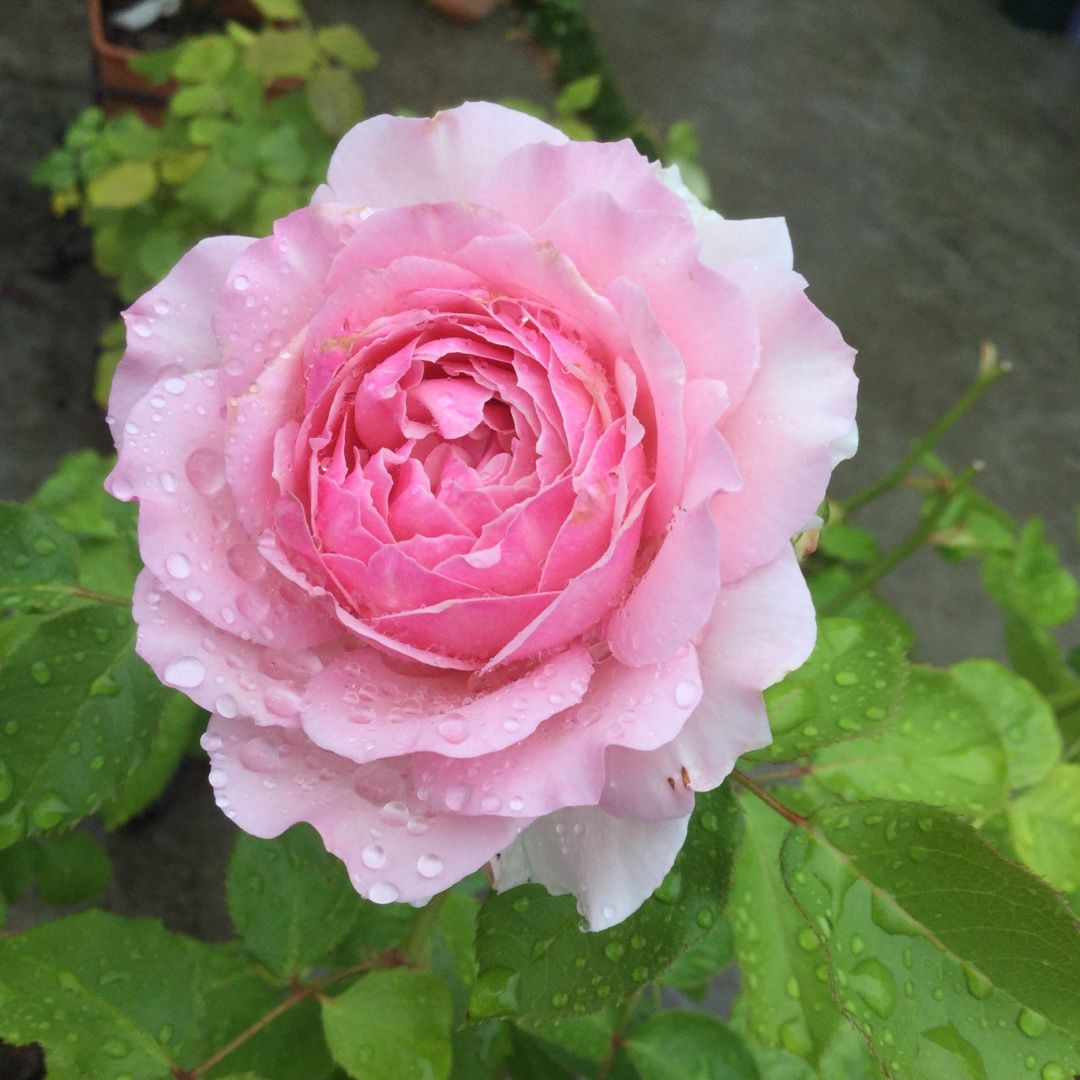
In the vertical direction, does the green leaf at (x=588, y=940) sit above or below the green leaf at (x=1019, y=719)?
above

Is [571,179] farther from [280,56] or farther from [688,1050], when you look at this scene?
[280,56]

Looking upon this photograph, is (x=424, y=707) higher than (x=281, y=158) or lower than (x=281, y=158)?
higher

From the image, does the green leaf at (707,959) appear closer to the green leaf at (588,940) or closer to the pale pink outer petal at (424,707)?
the green leaf at (588,940)

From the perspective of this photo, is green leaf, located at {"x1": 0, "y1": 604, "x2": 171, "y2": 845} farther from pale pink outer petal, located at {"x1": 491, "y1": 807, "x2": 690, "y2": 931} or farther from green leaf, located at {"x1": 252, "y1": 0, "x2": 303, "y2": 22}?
green leaf, located at {"x1": 252, "y1": 0, "x2": 303, "y2": 22}

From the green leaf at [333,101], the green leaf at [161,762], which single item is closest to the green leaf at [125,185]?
the green leaf at [333,101]

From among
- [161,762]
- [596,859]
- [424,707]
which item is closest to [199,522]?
[424,707]
